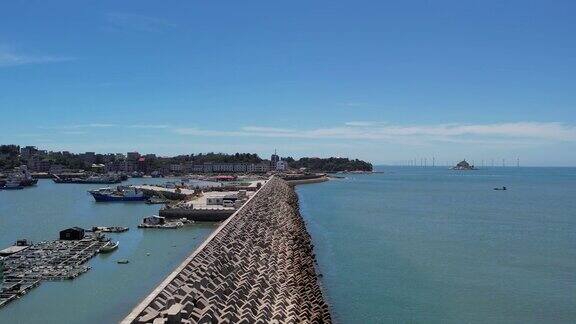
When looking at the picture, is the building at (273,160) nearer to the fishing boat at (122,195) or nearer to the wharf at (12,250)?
the fishing boat at (122,195)

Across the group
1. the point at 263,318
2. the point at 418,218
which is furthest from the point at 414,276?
the point at 418,218

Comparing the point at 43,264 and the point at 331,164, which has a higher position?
the point at 331,164

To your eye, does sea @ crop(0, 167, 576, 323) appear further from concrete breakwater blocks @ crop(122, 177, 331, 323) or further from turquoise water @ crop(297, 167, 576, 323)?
concrete breakwater blocks @ crop(122, 177, 331, 323)

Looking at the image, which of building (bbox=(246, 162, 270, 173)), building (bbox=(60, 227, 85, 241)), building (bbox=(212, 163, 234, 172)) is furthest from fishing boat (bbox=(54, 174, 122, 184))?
building (bbox=(60, 227, 85, 241))

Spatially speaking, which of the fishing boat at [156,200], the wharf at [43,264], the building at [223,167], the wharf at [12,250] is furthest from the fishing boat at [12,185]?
the wharf at [12,250]

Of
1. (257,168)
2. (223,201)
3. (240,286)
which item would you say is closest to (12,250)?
(240,286)

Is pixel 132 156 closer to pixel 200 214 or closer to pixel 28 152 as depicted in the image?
pixel 28 152

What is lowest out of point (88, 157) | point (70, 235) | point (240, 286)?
point (70, 235)
